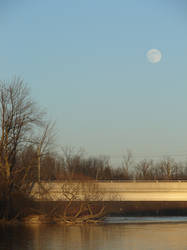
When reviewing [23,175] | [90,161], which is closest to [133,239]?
[23,175]

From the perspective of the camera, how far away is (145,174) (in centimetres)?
11650

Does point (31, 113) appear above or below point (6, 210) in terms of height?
above

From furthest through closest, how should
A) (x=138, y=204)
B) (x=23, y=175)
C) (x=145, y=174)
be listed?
(x=145, y=174) → (x=138, y=204) → (x=23, y=175)

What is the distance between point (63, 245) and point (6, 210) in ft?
65.6

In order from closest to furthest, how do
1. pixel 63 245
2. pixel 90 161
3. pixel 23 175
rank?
pixel 63 245 < pixel 23 175 < pixel 90 161

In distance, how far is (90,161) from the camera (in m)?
127

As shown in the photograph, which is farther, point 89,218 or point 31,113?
point 31,113

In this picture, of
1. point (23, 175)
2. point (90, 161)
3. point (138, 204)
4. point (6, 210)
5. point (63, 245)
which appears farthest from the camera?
point (90, 161)

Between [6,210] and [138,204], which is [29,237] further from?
[138,204]

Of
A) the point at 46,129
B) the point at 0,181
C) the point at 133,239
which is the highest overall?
the point at 46,129

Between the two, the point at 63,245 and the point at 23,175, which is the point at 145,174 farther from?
the point at 63,245

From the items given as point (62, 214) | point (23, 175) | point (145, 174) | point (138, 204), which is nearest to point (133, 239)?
point (62, 214)

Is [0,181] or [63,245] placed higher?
[0,181]

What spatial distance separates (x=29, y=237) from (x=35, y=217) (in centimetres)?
1487
